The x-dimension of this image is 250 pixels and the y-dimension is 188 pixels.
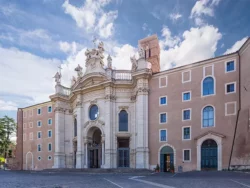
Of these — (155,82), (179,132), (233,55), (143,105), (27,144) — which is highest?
(233,55)

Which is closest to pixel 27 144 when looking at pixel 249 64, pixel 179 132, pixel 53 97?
pixel 53 97

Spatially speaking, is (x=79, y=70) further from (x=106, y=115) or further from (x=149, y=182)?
(x=149, y=182)

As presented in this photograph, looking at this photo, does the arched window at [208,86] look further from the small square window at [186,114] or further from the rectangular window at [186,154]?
the rectangular window at [186,154]

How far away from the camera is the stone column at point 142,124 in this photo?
32.3 meters

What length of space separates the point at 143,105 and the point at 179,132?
20.4 ft

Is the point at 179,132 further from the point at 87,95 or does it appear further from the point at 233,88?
the point at 87,95

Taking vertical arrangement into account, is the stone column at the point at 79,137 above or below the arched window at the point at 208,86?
below

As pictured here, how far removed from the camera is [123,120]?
121 feet

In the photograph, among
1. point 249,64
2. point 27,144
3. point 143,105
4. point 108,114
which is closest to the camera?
point 249,64

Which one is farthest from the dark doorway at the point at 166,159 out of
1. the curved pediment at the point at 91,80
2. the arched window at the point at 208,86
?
the curved pediment at the point at 91,80

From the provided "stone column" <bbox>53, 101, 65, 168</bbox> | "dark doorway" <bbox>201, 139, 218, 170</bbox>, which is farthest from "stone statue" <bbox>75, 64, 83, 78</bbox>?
"dark doorway" <bbox>201, 139, 218, 170</bbox>

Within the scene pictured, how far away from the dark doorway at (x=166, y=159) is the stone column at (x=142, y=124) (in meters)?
2.02

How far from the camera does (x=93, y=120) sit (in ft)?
127

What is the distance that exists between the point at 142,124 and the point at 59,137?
59.7 feet
